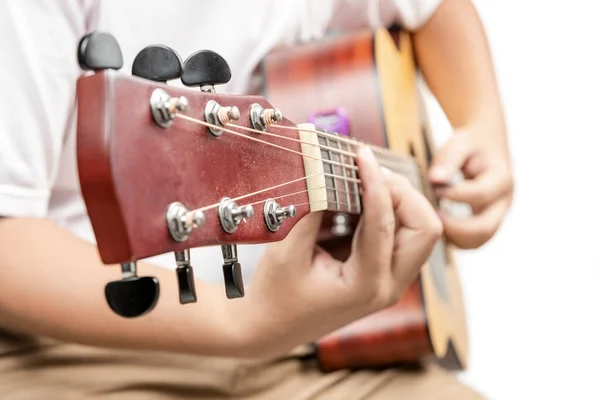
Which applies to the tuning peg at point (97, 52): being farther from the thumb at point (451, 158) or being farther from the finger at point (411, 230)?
the thumb at point (451, 158)

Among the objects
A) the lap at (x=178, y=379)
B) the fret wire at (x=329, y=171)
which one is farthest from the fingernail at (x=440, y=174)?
the fret wire at (x=329, y=171)

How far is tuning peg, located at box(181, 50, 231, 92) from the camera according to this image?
0.43 meters

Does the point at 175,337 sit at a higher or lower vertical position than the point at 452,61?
lower

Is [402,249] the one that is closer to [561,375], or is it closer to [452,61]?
[452,61]

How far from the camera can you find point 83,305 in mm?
667

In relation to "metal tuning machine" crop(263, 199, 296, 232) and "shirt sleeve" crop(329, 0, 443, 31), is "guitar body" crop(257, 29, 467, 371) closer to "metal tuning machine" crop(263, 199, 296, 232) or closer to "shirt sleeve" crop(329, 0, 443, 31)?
"shirt sleeve" crop(329, 0, 443, 31)

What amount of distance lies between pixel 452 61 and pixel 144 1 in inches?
23.1

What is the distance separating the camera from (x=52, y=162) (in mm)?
659

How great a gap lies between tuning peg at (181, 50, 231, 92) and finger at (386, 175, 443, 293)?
300mm

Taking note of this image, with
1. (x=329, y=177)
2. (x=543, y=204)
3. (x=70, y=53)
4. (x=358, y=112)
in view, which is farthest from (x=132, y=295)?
(x=543, y=204)

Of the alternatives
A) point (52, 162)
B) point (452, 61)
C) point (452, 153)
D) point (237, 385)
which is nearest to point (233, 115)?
point (52, 162)

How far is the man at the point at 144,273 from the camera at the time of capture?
24.8 inches

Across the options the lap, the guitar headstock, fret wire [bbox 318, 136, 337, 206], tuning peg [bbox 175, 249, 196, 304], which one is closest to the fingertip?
the lap

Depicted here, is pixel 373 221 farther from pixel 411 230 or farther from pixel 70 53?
pixel 70 53
